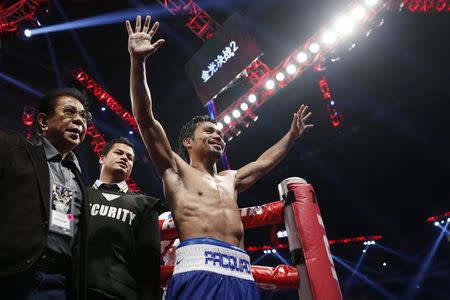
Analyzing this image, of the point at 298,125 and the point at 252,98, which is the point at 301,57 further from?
the point at 298,125

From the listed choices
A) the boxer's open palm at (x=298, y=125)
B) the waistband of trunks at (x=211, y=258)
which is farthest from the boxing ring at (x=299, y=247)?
the boxer's open palm at (x=298, y=125)

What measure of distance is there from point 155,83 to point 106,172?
8767mm

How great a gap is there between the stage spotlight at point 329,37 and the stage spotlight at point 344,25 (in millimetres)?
146

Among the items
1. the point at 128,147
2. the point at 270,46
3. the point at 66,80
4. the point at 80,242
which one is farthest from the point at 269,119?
the point at 80,242

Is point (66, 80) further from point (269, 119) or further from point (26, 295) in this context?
point (26, 295)

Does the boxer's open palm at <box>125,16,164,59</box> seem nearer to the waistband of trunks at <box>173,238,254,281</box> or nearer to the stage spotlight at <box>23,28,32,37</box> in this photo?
the waistband of trunks at <box>173,238,254,281</box>

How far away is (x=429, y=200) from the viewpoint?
13.1m

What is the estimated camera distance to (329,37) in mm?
6164

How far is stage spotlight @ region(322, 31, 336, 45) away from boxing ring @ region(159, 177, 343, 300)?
15.5 ft

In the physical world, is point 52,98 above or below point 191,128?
below

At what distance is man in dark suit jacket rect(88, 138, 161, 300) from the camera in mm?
1588

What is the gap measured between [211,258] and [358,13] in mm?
5323

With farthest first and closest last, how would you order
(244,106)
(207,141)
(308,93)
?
(308,93)
(244,106)
(207,141)

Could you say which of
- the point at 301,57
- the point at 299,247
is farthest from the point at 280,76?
the point at 299,247
